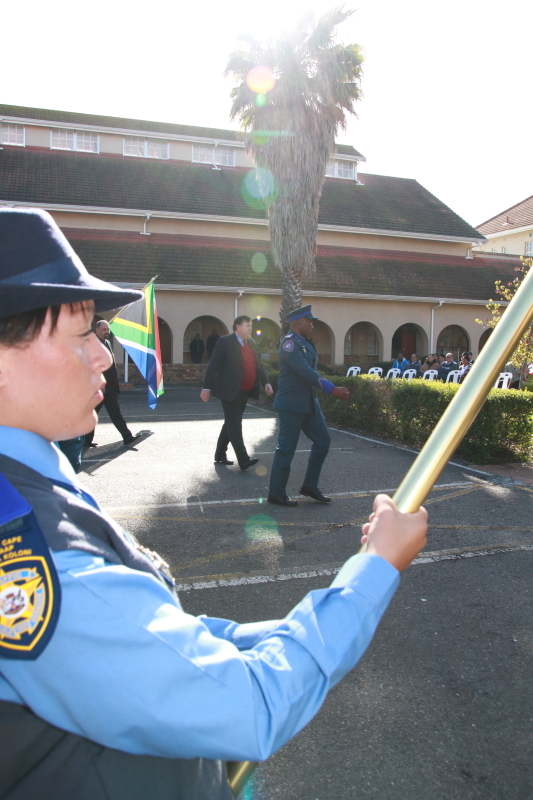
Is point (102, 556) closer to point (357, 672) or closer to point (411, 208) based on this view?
point (357, 672)

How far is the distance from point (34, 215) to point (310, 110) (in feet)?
57.3

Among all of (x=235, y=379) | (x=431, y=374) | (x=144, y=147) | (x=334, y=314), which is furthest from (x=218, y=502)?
(x=144, y=147)

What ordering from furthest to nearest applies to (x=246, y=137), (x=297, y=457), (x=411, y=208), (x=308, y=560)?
(x=411, y=208), (x=246, y=137), (x=297, y=457), (x=308, y=560)

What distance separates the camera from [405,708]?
286 cm

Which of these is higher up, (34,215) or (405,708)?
(34,215)

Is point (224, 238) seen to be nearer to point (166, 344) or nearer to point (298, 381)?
point (166, 344)

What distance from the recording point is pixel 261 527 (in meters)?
5.77

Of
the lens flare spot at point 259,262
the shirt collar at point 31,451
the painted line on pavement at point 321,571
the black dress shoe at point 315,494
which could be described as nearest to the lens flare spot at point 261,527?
the black dress shoe at point 315,494

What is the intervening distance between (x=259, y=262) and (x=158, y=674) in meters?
24.1

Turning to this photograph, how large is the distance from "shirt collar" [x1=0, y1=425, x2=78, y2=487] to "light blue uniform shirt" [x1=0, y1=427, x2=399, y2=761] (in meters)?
0.18

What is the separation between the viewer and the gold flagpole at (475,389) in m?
0.87

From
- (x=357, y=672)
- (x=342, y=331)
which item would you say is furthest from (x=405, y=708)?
(x=342, y=331)

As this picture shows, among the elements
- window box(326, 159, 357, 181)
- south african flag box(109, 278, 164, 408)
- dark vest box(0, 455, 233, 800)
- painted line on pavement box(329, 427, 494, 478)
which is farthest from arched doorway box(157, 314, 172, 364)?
dark vest box(0, 455, 233, 800)

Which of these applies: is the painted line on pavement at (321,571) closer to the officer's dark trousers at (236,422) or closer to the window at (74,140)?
the officer's dark trousers at (236,422)
